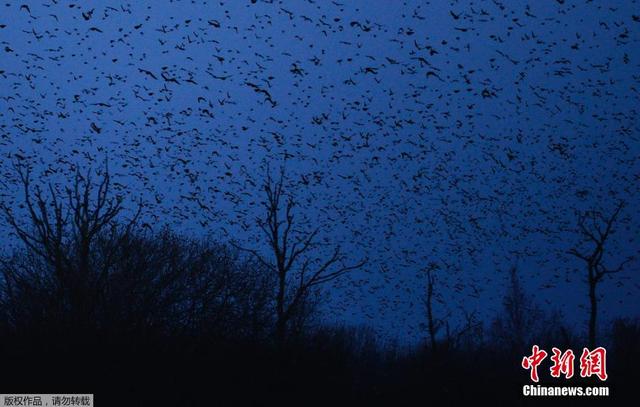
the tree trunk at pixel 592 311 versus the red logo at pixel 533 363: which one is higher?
Answer: the tree trunk at pixel 592 311

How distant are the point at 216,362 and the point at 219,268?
82.3ft

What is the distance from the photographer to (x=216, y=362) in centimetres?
1248

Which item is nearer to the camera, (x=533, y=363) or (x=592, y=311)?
(x=533, y=363)

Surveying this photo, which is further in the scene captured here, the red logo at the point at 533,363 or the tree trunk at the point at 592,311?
the tree trunk at the point at 592,311

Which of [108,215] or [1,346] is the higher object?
[108,215]

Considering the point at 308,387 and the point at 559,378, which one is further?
the point at 559,378

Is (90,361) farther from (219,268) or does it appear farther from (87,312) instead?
(219,268)

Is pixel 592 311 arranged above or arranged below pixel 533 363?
above

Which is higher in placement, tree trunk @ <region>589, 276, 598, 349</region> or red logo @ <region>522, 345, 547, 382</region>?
tree trunk @ <region>589, 276, 598, 349</region>

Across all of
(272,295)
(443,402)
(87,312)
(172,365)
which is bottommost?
(443,402)

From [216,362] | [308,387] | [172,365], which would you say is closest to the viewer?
[172,365]

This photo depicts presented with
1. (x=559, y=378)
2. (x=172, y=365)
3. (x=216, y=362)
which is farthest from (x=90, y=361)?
(x=559, y=378)

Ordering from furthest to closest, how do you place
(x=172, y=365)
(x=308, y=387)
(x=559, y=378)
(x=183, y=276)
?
(x=183, y=276), (x=559, y=378), (x=308, y=387), (x=172, y=365)

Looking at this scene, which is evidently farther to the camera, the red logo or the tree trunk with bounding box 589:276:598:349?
the tree trunk with bounding box 589:276:598:349
